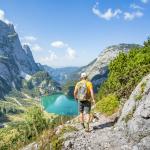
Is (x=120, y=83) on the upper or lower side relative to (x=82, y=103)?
upper

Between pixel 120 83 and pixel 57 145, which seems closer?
pixel 57 145

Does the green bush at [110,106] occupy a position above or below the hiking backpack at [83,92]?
below

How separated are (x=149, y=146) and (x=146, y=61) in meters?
7.43

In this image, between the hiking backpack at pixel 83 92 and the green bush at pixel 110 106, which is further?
the green bush at pixel 110 106

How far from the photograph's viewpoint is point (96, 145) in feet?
14.3

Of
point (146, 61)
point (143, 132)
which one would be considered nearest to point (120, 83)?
point (146, 61)

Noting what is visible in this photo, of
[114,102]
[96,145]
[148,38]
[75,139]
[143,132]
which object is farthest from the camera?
[148,38]

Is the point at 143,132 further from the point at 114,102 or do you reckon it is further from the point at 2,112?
the point at 2,112

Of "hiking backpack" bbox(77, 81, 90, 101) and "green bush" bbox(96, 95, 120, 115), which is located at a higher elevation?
"hiking backpack" bbox(77, 81, 90, 101)

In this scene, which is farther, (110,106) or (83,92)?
(110,106)

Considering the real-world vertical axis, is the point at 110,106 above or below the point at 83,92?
below

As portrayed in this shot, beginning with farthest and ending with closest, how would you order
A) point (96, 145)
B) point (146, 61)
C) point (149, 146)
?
point (146, 61) → point (96, 145) → point (149, 146)

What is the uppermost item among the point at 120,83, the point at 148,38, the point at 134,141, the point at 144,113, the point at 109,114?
the point at 148,38

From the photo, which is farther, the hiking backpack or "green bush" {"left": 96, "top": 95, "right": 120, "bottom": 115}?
"green bush" {"left": 96, "top": 95, "right": 120, "bottom": 115}
